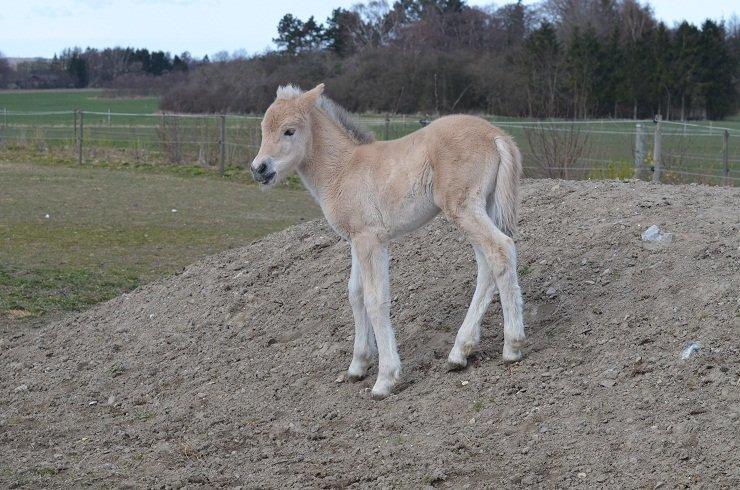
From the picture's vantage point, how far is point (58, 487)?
6277 mm

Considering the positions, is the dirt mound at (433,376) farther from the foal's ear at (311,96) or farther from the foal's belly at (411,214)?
the foal's ear at (311,96)

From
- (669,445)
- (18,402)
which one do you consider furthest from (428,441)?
(18,402)

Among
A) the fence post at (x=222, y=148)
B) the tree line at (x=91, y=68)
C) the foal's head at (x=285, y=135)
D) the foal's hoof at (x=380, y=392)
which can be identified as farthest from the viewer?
the tree line at (x=91, y=68)

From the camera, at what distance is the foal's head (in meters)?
7.26

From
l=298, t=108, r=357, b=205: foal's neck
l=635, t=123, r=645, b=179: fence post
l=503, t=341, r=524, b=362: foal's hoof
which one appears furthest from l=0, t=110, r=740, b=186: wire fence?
l=503, t=341, r=524, b=362: foal's hoof

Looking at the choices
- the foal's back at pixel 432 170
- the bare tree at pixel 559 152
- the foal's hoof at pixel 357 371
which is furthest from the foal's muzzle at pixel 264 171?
the bare tree at pixel 559 152

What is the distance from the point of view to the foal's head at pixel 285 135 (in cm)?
726

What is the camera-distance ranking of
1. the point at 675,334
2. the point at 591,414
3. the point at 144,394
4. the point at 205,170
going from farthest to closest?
the point at 205,170
the point at 144,394
the point at 675,334
the point at 591,414

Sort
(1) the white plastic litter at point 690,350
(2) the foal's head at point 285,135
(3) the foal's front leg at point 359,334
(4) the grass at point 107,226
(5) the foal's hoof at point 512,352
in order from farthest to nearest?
(4) the grass at point 107,226 → (3) the foal's front leg at point 359,334 → (2) the foal's head at point 285,135 → (5) the foal's hoof at point 512,352 → (1) the white plastic litter at point 690,350

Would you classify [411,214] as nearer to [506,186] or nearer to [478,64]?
[506,186]

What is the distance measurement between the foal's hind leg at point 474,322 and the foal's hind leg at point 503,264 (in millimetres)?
202

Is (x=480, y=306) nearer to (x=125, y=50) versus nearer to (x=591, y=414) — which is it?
(x=591, y=414)

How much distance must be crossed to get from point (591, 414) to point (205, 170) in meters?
26.3

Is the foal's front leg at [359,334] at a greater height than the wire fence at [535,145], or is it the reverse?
the wire fence at [535,145]
